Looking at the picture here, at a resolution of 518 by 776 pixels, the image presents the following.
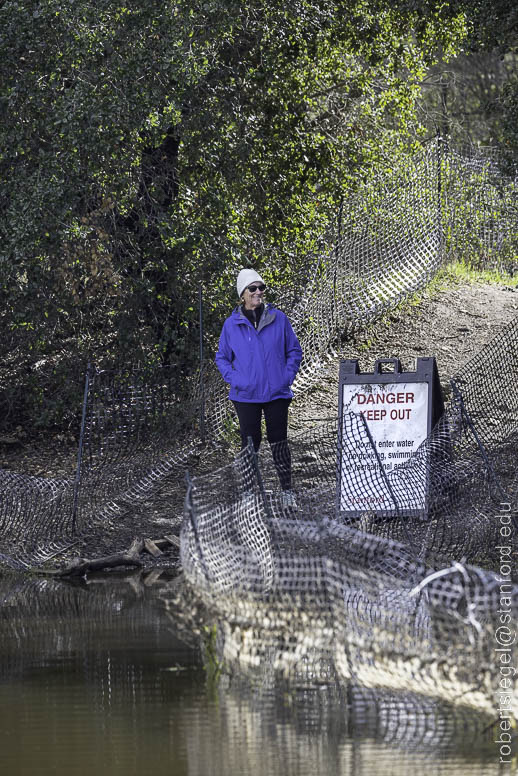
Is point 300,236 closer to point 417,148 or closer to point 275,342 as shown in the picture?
point 417,148

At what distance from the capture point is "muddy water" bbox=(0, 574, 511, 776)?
507 centimetres

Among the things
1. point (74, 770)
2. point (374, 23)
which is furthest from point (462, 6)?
point (74, 770)

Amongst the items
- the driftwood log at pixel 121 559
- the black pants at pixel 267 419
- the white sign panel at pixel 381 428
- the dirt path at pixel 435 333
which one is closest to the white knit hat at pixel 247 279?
the black pants at pixel 267 419

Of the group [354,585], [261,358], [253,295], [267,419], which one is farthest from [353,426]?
[354,585]

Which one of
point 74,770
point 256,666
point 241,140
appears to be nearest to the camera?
point 74,770

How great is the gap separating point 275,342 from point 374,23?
7276 mm

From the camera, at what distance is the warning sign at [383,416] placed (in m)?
10.2

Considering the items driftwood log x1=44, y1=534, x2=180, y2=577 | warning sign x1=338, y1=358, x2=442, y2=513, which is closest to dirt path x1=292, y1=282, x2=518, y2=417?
warning sign x1=338, y1=358, x2=442, y2=513

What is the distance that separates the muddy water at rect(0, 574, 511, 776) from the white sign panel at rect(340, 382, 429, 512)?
2.91m

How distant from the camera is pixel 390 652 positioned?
611cm

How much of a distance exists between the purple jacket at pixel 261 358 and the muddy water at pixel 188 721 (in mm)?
2984

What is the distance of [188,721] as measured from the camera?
570 cm

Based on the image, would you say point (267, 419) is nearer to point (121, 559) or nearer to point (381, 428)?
point (381, 428)

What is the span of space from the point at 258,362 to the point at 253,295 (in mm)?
528
